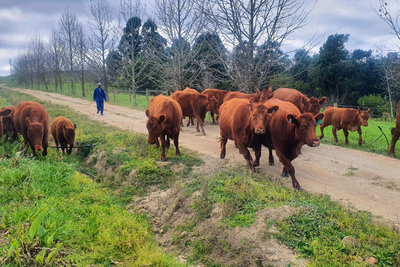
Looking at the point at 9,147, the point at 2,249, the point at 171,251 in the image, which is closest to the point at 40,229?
the point at 2,249

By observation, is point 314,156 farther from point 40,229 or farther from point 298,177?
point 40,229

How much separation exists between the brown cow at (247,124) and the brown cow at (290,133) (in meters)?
0.26

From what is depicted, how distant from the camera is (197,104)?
48.1 feet

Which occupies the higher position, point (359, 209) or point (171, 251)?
point (359, 209)

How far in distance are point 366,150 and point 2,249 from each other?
34.5ft

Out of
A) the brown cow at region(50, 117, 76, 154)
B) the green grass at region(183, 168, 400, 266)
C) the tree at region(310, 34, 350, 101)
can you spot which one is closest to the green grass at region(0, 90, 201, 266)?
the brown cow at region(50, 117, 76, 154)

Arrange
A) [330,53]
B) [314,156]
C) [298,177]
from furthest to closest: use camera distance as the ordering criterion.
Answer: [330,53] < [314,156] < [298,177]

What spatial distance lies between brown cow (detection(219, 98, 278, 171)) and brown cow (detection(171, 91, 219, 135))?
592cm

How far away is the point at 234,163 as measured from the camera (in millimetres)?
8281

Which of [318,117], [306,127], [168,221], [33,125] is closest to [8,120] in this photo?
[33,125]

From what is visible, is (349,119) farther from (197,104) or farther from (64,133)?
(64,133)

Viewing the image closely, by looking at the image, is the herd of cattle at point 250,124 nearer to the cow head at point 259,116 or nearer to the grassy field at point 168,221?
the cow head at point 259,116

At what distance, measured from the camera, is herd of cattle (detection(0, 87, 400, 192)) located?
643 cm

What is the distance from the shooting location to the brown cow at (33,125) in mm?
8508
